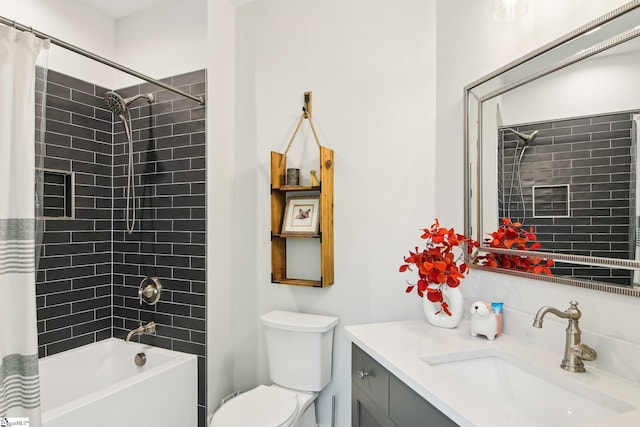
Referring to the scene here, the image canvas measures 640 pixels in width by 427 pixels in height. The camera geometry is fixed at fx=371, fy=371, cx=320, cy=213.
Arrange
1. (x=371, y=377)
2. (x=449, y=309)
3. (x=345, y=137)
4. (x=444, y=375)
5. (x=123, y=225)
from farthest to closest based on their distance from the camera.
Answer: (x=123, y=225) → (x=345, y=137) → (x=449, y=309) → (x=371, y=377) → (x=444, y=375)

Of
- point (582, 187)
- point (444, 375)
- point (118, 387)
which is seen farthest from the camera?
point (118, 387)

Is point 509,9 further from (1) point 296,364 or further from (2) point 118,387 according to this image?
(2) point 118,387

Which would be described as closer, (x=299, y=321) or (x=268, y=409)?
(x=268, y=409)

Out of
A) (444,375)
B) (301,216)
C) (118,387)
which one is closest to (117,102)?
(301,216)

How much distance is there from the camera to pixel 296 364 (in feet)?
6.61

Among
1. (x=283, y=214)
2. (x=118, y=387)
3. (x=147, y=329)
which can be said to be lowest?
(x=118, y=387)

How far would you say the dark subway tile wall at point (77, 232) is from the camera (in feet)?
7.19

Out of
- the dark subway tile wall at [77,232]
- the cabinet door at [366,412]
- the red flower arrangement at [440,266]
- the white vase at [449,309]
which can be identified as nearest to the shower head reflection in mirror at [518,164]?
the red flower arrangement at [440,266]

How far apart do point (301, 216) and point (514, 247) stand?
1.14m

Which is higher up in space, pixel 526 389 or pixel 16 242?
pixel 16 242

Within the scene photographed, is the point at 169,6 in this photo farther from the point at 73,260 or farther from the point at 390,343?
the point at 390,343

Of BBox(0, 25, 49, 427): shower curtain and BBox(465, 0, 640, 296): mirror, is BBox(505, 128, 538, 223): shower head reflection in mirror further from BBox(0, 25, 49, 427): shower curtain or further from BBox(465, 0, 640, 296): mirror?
BBox(0, 25, 49, 427): shower curtain

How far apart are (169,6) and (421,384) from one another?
256 cm

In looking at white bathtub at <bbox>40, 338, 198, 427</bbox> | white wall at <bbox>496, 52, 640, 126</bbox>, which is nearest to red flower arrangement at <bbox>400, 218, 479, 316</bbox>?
white wall at <bbox>496, 52, 640, 126</bbox>
